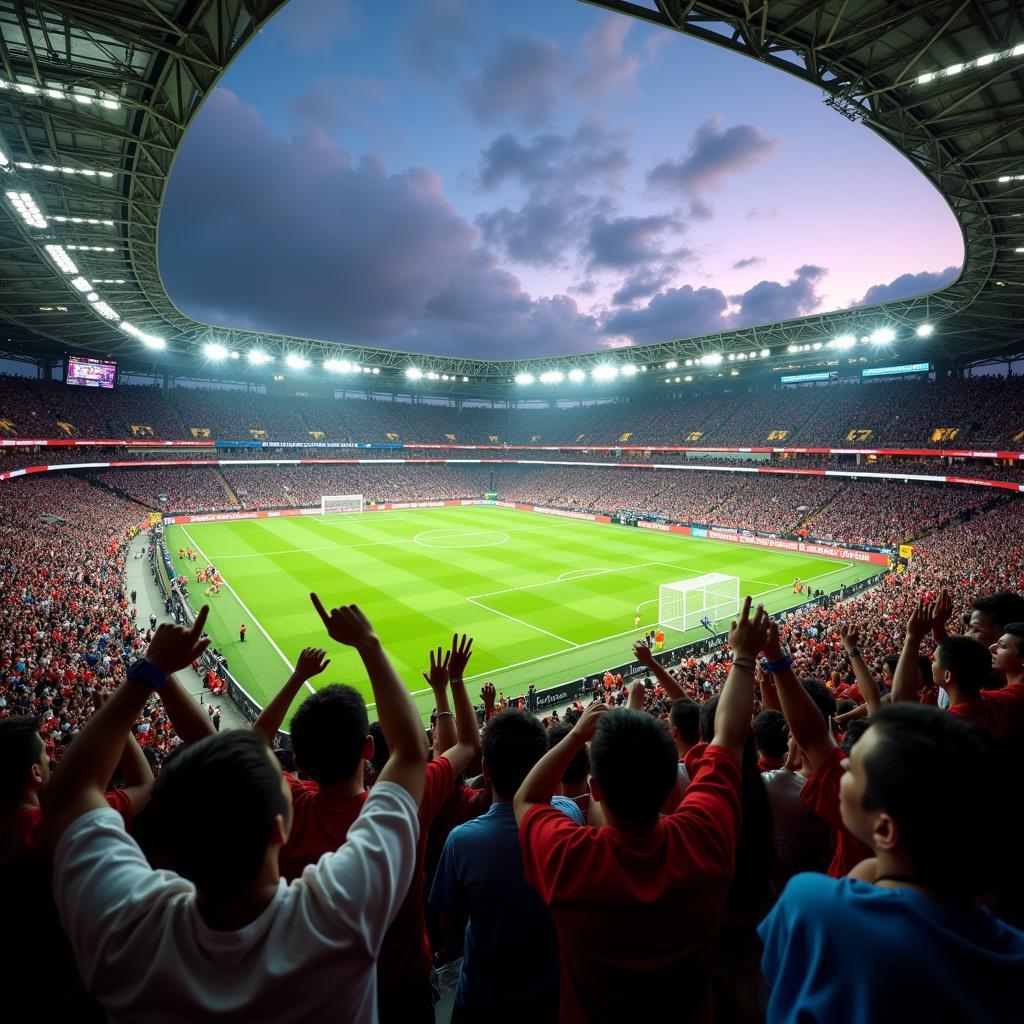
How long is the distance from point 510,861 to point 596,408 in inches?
3456

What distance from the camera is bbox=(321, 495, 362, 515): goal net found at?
62.4 m

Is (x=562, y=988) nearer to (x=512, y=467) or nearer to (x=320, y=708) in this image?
(x=320, y=708)

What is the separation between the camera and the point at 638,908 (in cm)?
203

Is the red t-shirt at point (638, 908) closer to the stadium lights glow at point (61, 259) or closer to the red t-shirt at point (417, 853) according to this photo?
the red t-shirt at point (417, 853)

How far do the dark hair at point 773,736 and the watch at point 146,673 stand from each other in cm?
→ 493

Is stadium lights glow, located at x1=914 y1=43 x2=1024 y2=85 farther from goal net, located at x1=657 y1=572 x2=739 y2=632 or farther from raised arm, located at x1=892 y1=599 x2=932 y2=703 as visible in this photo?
goal net, located at x1=657 y1=572 x2=739 y2=632

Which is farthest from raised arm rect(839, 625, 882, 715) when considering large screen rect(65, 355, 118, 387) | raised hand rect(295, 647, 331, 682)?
large screen rect(65, 355, 118, 387)

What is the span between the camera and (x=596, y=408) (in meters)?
87.6

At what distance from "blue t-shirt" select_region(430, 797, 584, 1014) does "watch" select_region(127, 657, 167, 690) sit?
1730 mm

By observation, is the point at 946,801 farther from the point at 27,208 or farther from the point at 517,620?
the point at 27,208

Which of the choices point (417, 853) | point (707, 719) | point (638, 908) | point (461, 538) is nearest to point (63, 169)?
point (417, 853)

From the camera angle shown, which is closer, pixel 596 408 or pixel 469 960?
pixel 469 960

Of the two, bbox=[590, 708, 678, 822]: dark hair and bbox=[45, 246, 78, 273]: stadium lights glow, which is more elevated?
bbox=[45, 246, 78, 273]: stadium lights glow

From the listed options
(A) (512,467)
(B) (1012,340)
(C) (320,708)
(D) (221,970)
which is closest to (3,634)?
(C) (320,708)
